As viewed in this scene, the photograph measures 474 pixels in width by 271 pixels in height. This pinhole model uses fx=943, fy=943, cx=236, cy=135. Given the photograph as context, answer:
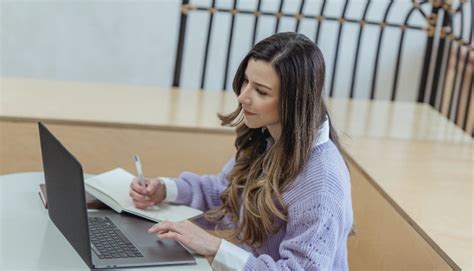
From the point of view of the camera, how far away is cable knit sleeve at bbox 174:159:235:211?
259cm

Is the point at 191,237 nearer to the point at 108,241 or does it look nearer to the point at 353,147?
the point at 108,241

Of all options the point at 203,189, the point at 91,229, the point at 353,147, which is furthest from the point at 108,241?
the point at 353,147

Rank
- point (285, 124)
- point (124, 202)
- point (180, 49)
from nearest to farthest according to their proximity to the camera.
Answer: point (285, 124) → point (124, 202) → point (180, 49)

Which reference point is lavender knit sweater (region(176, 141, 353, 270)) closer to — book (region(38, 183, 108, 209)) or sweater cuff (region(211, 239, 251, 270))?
sweater cuff (region(211, 239, 251, 270))

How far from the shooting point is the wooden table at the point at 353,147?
109 inches

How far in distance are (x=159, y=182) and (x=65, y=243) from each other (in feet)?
1.41

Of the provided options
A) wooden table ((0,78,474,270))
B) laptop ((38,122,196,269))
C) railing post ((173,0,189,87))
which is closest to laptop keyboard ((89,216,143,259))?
laptop ((38,122,196,269))

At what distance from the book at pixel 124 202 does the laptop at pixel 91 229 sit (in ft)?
0.20

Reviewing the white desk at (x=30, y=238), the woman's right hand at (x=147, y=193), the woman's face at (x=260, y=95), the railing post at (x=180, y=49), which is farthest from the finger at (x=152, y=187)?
the railing post at (x=180, y=49)

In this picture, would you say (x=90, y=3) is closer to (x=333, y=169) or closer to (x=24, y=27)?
(x=24, y=27)

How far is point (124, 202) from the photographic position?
2.41 m

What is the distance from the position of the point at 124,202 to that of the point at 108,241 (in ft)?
0.90

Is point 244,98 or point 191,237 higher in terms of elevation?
point 244,98

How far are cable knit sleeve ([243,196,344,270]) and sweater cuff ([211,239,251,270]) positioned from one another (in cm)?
2
